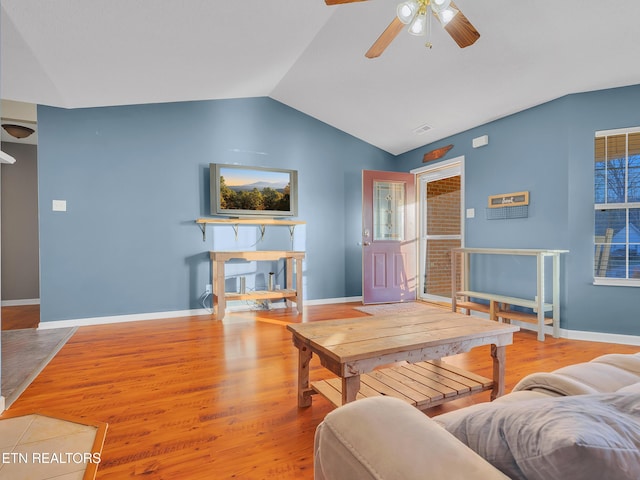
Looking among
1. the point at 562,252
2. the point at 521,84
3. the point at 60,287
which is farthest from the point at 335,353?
the point at 60,287

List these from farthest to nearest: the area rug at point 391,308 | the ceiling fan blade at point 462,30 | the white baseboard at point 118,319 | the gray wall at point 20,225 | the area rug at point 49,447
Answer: the gray wall at point 20,225 → the area rug at point 391,308 → the white baseboard at point 118,319 → the ceiling fan blade at point 462,30 → the area rug at point 49,447

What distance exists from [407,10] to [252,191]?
286 centimetres

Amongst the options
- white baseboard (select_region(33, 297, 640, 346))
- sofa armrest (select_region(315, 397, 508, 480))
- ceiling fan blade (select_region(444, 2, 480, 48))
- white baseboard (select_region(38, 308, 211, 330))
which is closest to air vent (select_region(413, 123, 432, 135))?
ceiling fan blade (select_region(444, 2, 480, 48))

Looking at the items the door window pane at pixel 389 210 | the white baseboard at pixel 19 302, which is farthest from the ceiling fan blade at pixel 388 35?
the white baseboard at pixel 19 302

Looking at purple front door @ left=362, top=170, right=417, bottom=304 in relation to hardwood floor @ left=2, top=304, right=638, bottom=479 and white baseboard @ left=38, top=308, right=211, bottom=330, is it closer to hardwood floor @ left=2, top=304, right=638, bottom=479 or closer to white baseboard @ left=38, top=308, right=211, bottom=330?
hardwood floor @ left=2, top=304, right=638, bottom=479

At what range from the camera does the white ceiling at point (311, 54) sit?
2.46 meters

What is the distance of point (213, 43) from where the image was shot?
303 centimetres

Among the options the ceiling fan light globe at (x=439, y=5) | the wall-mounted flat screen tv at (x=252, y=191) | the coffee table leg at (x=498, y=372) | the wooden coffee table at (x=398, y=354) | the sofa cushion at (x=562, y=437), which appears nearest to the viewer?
the sofa cushion at (x=562, y=437)

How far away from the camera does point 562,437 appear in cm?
40

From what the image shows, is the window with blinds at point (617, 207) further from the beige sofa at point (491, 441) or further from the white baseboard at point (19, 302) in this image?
the white baseboard at point (19, 302)

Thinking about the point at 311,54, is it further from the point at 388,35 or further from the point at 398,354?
the point at 398,354

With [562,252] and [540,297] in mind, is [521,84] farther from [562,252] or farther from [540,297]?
[540,297]

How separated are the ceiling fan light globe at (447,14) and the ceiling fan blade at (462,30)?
3 centimetres

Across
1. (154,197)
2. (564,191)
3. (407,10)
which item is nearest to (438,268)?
(564,191)
